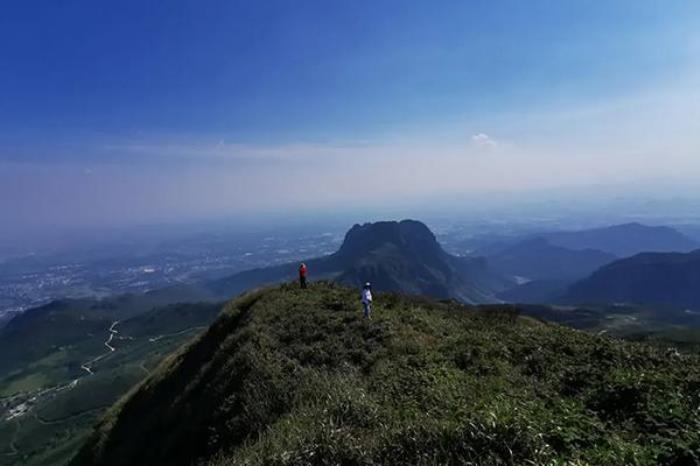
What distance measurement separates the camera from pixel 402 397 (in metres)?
11.7

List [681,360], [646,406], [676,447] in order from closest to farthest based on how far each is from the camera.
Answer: [676,447]
[646,406]
[681,360]

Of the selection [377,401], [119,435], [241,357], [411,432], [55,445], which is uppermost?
[411,432]

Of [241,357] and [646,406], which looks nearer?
[646,406]

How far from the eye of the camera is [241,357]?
63.1ft

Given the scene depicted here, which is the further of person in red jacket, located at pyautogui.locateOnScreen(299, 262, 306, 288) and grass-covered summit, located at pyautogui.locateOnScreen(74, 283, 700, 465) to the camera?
person in red jacket, located at pyautogui.locateOnScreen(299, 262, 306, 288)

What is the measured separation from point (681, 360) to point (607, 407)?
24.2 ft

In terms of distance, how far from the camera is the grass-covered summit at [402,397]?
25.0 ft

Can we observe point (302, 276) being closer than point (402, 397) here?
No

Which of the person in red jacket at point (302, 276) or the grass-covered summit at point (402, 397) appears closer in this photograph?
the grass-covered summit at point (402, 397)

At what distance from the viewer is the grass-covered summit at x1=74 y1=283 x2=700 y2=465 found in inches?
300

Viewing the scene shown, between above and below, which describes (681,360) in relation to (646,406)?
below

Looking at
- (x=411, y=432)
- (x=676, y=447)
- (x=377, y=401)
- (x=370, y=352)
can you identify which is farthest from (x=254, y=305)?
(x=676, y=447)

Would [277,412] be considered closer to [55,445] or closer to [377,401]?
[377,401]

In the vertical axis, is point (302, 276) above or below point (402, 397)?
above
